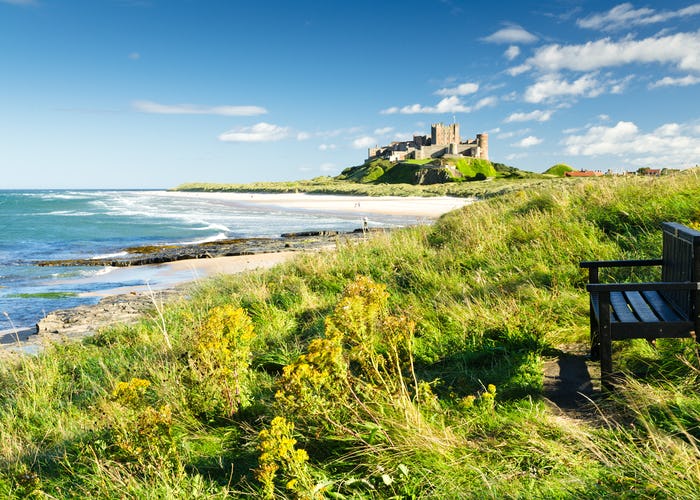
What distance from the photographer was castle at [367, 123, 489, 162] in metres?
116

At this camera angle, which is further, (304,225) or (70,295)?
(304,225)

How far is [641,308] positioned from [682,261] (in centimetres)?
51

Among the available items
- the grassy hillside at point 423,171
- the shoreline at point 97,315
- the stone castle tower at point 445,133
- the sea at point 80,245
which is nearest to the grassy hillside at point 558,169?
the grassy hillside at point 423,171

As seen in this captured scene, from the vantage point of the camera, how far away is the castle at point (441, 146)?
11569 centimetres

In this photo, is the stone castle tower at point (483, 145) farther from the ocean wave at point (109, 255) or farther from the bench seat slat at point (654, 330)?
the bench seat slat at point (654, 330)

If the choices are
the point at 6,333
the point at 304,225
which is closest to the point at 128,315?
the point at 6,333

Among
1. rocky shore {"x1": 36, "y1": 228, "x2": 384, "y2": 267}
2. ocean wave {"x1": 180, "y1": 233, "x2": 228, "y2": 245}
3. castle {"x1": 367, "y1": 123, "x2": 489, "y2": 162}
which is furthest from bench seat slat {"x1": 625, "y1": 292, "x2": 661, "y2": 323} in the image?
castle {"x1": 367, "y1": 123, "x2": 489, "y2": 162}

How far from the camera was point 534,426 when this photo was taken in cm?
350

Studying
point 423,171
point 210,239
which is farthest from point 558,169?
point 210,239

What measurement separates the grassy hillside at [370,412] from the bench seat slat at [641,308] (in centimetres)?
38

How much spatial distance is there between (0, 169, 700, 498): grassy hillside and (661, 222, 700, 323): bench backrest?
415 mm

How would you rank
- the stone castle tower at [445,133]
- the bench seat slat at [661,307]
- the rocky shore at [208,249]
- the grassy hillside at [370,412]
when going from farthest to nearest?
the stone castle tower at [445,133], the rocky shore at [208,249], the bench seat slat at [661,307], the grassy hillside at [370,412]

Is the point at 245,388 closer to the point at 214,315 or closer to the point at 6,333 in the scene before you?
the point at 214,315

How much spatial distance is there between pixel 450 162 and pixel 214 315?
98.9 meters
